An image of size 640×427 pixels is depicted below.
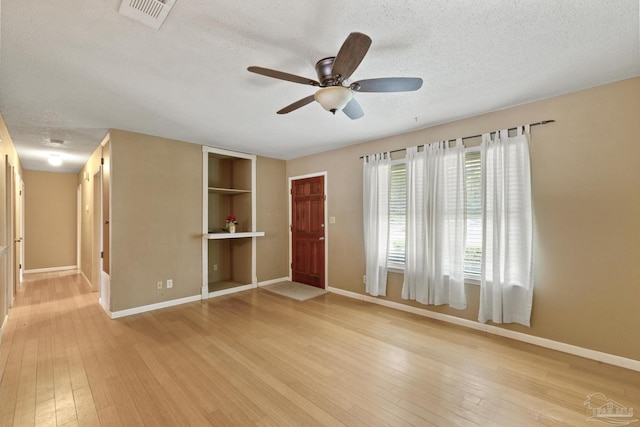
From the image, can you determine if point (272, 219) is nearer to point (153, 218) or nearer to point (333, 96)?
point (153, 218)

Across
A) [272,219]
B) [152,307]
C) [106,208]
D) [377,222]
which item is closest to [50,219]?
[106,208]

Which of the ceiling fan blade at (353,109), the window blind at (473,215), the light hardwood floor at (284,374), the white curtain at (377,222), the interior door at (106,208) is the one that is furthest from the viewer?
the white curtain at (377,222)

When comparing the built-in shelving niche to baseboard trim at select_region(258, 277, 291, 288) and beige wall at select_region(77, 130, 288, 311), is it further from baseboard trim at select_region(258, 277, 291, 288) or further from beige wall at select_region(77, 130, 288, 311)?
beige wall at select_region(77, 130, 288, 311)

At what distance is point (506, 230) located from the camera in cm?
293

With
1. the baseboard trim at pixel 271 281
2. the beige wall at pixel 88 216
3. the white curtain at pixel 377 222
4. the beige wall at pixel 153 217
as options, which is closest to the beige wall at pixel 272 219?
Answer: the baseboard trim at pixel 271 281

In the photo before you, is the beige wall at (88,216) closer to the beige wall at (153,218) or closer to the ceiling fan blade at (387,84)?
the beige wall at (153,218)

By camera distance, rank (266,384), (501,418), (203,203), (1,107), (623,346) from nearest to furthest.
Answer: (501,418) → (266,384) → (623,346) → (1,107) → (203,203)

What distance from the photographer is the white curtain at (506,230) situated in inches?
112

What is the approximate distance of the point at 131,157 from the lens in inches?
148

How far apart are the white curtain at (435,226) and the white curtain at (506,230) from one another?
0.27 metres

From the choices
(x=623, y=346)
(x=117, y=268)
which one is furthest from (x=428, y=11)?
(x=117, y=268)

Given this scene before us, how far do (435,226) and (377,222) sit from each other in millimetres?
891

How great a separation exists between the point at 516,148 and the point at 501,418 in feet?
8.32

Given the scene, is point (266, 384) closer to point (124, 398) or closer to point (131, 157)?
point (124, 398)
